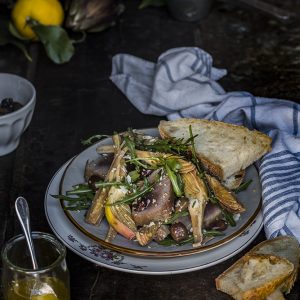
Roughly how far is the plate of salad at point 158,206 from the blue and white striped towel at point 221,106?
0.06 meters

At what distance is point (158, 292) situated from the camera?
118 centimetres

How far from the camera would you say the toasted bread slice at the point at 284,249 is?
116cm

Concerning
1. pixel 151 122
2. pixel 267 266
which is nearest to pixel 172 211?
pixel 267 266

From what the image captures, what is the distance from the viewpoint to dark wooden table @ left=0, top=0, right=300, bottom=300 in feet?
3.98

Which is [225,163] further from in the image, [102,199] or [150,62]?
[150,62]

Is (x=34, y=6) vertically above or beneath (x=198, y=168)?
beneath

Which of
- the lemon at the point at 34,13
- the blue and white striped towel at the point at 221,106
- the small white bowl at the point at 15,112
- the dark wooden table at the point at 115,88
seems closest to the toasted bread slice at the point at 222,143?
the blue and white striped towel at the point at 221,106

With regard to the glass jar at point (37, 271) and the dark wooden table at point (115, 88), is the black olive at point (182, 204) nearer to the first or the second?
the dark wooden table at point (115, 88)

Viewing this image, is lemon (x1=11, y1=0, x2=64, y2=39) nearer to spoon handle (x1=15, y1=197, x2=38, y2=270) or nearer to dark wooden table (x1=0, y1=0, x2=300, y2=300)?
dark wooden table (x1=0, y1=0, x2=300, y2=300)

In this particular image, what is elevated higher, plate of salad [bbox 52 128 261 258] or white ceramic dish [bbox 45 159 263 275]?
plate of salad [bbox 52 128 261 258]

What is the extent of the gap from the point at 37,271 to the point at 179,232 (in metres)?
0.27

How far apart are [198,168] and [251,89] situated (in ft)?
2.04

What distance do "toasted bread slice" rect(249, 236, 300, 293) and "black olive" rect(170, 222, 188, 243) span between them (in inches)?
4.9

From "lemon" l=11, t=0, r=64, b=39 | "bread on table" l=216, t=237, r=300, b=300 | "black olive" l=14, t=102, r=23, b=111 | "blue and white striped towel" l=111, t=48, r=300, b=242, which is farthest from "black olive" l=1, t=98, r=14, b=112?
"bread on table" l=216, t=237, r=300, b=300
